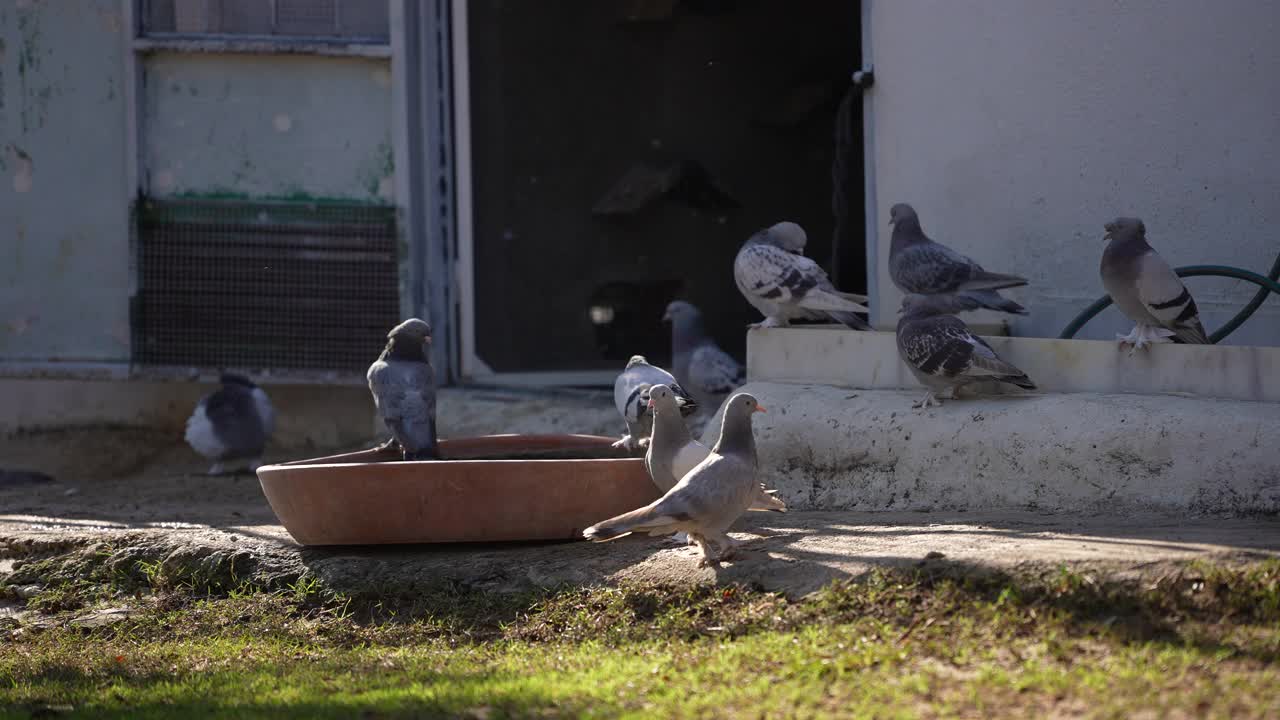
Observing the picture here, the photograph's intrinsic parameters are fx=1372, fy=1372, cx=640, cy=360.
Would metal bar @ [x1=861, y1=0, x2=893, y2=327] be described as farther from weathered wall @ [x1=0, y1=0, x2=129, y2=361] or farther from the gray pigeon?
weathered wall @ [x1=0, y1=0, x2=129, y2=361]

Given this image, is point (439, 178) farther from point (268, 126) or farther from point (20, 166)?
point (20, 166)

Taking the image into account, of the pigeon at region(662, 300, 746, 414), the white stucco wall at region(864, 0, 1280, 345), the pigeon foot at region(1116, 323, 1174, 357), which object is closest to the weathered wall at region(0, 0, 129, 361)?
the pigeon at region(662, 300, 746, 414)

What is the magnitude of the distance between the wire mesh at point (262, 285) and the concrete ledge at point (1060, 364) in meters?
3.30

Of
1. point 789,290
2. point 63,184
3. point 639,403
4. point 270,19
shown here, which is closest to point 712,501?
point 639,403

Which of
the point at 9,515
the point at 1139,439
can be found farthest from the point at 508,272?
the point at 1139,439

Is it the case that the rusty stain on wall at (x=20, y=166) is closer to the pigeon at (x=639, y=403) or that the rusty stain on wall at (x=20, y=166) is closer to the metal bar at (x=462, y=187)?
the metal bar at (x=462, y=187)

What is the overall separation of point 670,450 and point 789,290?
75.9 inches

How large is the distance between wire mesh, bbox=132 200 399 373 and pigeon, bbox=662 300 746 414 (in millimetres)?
1929

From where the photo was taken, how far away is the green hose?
623cm

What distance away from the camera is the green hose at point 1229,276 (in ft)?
20.4

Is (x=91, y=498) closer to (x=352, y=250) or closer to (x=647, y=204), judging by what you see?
(x=352, y=250)

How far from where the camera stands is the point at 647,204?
1102 cm

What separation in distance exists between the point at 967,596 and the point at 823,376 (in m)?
2.59

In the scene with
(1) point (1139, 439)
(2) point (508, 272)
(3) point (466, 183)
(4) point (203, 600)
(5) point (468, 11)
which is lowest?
(4) point (203, 600)
